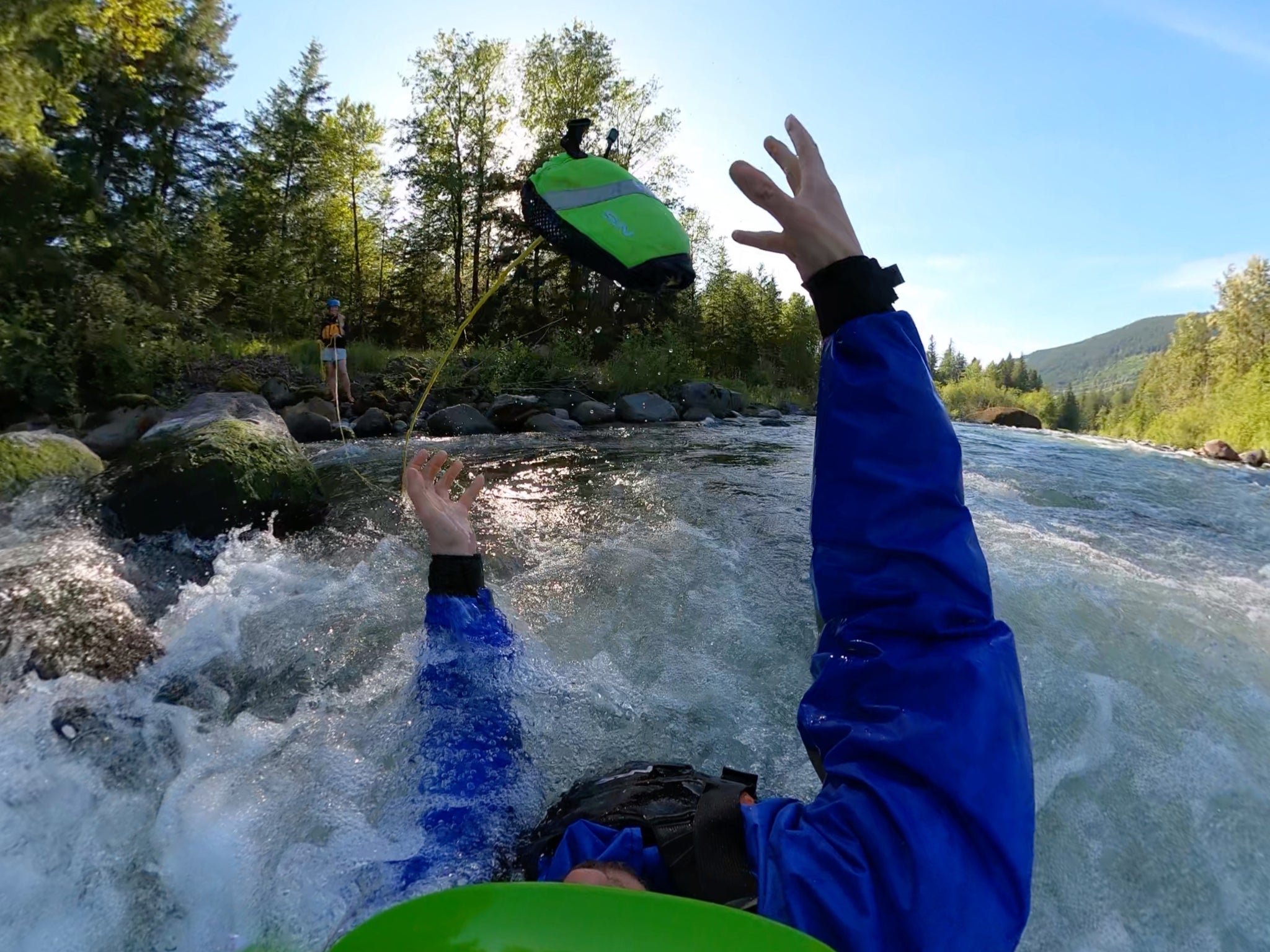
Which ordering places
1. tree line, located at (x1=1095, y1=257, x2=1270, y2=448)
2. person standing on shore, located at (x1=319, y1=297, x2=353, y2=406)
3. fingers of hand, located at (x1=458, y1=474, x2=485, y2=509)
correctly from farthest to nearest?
tree line, located at (x1=1095, y1=257, x2=1270, y2=448), person standing on shore, located at (x1=319, y1=297, x2=353, y2=406), fingers of hand, located at (x1=458, y1=474, x2=485, y2=509)

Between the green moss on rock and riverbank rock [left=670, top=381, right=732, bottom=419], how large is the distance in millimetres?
11866

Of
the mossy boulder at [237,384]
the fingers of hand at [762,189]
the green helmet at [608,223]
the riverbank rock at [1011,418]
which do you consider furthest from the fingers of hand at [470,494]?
the riverbank rock at [1011,418]

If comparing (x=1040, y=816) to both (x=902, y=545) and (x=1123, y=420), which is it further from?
(x=1123, y=420)

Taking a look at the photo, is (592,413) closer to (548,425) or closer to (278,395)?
(548,425)

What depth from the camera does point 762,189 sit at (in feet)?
3.86

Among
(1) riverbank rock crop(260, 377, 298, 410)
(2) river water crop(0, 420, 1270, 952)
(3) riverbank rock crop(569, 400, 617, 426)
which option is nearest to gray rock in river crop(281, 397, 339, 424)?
(1) riverbank rock crop(260, 377, 298, 410)

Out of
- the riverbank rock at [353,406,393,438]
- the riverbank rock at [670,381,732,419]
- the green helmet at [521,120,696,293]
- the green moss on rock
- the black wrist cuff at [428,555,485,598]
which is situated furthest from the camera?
the riverbank rock at [670,381,732,419]

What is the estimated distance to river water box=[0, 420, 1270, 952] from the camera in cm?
165

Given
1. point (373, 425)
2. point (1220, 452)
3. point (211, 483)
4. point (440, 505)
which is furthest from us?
point (1220, 452)

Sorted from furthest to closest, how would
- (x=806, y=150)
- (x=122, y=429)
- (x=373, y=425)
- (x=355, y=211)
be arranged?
(x=355, y=211), (x=373, y=425), (x=122, y=429), (x=806, y=150)

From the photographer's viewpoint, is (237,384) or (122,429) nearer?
(122,429)

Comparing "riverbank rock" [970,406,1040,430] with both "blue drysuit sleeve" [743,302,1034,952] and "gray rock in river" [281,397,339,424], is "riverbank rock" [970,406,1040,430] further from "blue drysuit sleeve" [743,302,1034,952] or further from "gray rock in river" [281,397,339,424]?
"blue drysuit sleeve" [743,302,1034,952]

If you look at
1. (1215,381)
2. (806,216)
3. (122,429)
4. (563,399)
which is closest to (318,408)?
(122,429)

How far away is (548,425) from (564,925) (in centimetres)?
1130
